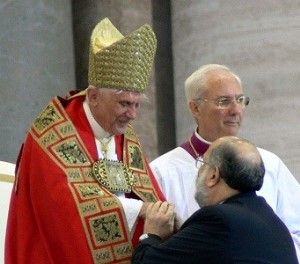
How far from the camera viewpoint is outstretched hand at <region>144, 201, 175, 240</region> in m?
4.75

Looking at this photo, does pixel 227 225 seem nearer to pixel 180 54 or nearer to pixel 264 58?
pixel 264 58

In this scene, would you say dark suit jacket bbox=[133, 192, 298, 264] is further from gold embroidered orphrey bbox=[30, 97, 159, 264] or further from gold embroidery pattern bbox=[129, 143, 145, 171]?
gold embroidery pattern bbox=[129, 143, 145, 171]

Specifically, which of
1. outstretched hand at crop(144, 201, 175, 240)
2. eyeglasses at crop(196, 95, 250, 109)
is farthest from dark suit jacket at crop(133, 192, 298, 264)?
eyeglasses at crop(196, 95, 250, 109)

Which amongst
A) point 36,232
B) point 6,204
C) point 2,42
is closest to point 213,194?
→ point 36,232

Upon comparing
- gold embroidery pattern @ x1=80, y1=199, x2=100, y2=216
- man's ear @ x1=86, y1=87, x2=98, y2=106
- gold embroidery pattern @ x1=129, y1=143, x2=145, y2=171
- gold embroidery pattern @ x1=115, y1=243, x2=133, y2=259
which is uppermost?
man's ear @ x1=86, y1=87, x2=98, y2=106

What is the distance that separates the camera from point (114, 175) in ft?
16.4

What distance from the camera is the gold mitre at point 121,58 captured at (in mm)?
5078

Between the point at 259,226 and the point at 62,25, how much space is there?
2.73 m

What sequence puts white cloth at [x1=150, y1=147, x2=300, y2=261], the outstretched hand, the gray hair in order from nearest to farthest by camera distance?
1. the outstretched hand
2. white cloth at [x1=150, y1=147, x2=300, y2=261]
3. the gray hair

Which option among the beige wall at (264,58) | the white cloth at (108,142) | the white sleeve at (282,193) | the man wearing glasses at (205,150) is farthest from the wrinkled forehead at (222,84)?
the beige wall at (264,58)

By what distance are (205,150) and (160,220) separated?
3.14 feet

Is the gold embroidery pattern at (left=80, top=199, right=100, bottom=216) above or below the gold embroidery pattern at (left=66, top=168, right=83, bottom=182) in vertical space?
below

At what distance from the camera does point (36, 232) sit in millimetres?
4891

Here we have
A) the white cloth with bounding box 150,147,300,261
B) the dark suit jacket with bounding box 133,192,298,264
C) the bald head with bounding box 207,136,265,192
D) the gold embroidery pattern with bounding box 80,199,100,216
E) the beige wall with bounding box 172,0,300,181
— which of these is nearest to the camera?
the dark suit jacket with bounding box 133,192,298,264
